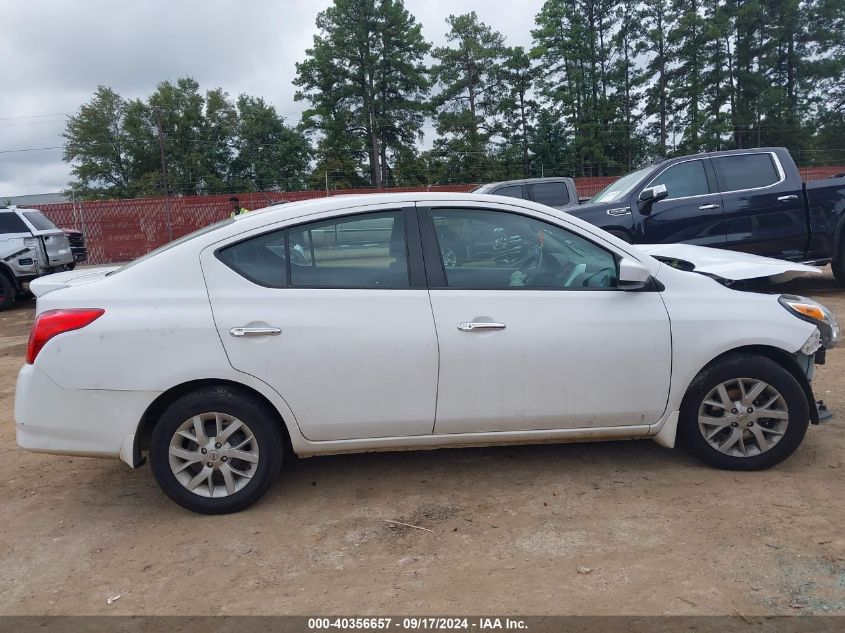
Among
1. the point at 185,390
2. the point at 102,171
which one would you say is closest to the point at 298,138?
the point at 102,171

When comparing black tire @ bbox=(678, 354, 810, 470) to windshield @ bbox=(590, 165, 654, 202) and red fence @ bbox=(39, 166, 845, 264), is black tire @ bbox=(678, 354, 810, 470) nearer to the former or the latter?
windshield @ bbox=(590, 165, 654, 202)

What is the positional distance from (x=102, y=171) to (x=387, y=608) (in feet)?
189

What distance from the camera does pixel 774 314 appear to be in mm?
3510

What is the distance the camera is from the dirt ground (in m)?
2.60

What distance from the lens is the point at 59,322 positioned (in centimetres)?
316

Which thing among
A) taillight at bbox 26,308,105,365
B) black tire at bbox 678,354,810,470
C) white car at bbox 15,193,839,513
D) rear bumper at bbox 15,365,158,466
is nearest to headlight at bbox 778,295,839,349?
white car at bbox 15,193,839,513

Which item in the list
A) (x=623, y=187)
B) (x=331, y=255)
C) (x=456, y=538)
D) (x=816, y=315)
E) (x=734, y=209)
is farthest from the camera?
(x=623, y=187)

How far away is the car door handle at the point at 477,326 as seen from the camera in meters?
3.30

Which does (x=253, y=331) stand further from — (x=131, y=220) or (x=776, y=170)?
(x=131, y=220)

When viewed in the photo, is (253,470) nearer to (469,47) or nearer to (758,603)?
(758,603)

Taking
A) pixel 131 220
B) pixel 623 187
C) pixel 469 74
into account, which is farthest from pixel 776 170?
pixel 469 74

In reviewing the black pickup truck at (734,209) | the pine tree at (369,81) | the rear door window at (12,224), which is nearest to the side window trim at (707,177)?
the black pickup truck at (734,209)

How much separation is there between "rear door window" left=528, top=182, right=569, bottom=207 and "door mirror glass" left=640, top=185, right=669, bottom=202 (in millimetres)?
3621

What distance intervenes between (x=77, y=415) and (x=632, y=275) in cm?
293
